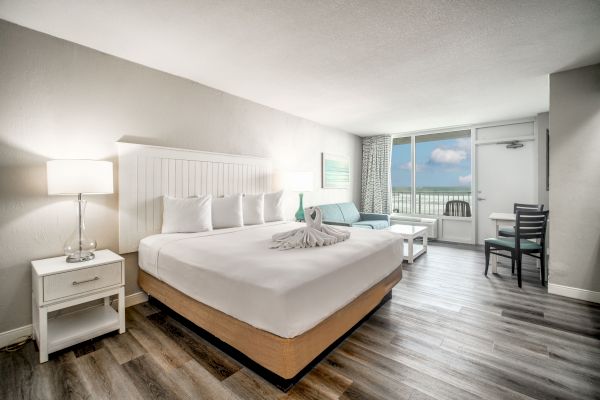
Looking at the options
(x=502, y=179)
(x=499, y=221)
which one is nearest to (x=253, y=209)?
(x=499, y=221)

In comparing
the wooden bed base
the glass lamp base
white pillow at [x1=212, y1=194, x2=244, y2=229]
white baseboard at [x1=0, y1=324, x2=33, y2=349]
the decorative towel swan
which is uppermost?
white pillow at [x1=212, y1=194, x2=244, y2=229]

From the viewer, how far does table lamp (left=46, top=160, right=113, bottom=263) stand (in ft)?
6.53

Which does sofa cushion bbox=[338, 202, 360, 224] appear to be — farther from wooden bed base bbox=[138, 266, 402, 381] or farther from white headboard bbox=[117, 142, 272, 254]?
wooden bed base bbox=[138, 266, 402, 381]

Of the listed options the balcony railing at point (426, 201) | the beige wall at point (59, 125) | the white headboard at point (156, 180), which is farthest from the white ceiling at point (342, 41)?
the balcony railing at point (426, 201)

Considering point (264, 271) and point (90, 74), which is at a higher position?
point (90, 74)

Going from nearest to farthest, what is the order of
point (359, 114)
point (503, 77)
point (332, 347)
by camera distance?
point (332, 347) < point (503, 77) < point (359, 114)

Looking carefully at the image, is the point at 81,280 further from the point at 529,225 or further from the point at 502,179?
the point at 502,179

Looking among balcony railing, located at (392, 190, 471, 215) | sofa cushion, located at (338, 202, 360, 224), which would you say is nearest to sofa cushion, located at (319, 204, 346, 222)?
sofa cushion, located at (338, 202, 360, 224)

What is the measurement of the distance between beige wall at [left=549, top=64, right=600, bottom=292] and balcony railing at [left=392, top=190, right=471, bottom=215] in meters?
2.84

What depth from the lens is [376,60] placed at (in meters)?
2.67

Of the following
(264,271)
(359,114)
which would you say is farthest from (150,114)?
(359,114)

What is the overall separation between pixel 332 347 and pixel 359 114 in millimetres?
3825

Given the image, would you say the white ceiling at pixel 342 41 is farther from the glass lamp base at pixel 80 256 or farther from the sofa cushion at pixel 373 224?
the sofa cushion at pixel 373 224

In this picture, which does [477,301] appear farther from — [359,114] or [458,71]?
[359,114]
